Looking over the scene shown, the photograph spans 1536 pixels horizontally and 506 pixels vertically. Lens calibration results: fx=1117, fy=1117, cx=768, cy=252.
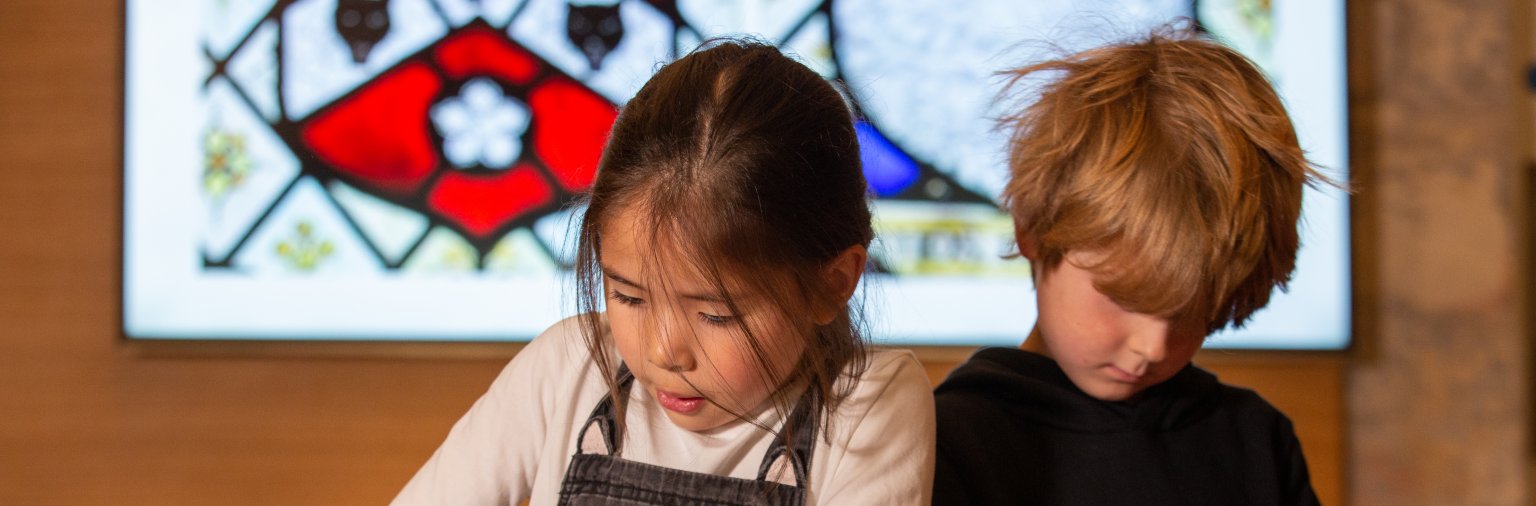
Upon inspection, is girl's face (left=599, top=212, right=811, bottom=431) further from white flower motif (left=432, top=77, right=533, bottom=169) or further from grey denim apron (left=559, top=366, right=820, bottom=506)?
white flower motif (left=432, top=77, right=533, bottom=169)

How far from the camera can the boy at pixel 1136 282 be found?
2.43 ft

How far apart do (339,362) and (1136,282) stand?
1.03 m

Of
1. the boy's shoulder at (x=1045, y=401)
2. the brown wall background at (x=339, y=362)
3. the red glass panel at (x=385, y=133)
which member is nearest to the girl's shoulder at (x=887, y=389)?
the boy's shoulder at (x=1045, y=401)

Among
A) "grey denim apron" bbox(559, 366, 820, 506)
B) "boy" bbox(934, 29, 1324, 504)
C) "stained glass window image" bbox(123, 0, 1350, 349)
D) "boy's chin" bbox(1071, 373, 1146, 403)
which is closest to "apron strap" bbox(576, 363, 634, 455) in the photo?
"grey denim apron" bbox(559, 366, 820, 506)

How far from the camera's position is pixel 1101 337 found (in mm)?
768

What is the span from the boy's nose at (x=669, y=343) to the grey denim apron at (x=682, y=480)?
0.38 ft

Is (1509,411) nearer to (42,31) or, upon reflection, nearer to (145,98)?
(145,98)

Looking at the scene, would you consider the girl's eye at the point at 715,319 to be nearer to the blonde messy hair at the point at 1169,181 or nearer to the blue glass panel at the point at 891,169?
the blonde messy hair at the point at 1169,181

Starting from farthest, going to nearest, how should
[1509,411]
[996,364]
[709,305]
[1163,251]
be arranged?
[1509,411]
[996,364]
[1163,251]
[709,305]

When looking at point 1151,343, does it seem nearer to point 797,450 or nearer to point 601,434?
point 797,450

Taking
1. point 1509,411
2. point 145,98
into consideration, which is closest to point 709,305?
point 145,98

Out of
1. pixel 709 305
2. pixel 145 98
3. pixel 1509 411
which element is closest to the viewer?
pixel 709 305

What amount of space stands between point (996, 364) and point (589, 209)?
37 cm

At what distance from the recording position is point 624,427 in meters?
0.74
